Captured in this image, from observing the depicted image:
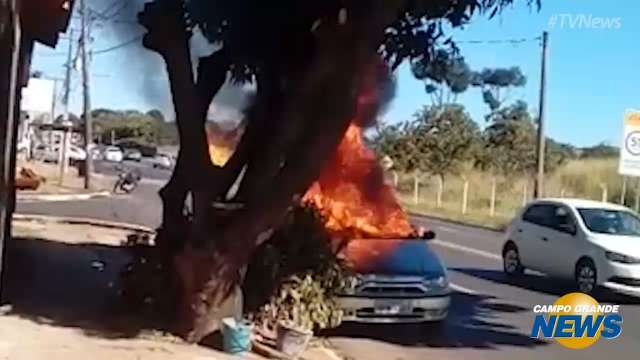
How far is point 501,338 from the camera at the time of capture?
41.1 feet

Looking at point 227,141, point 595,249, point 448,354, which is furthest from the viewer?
point 595,249

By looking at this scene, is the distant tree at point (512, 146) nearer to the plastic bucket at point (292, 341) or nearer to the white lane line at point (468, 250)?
the white lane line at point (468, 250)

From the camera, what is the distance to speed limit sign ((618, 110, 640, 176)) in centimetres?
2694

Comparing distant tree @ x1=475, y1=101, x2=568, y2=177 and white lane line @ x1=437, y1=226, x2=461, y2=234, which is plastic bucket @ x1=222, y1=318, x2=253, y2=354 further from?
distant tree @ x1=475, y1=101, x2=568, y2=177

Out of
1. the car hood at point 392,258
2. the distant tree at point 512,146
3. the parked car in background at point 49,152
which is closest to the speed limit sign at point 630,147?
the car hood at point 392,258

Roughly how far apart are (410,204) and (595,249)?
3139cm

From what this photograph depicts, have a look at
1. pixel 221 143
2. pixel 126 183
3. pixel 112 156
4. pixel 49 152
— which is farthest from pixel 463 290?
pixel 112 156

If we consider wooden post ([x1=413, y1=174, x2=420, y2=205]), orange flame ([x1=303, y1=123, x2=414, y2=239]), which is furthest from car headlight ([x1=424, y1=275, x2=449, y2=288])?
wooden post ([x1=413, y1=174, x2=420, y2=205])

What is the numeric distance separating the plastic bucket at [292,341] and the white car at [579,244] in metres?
7.77

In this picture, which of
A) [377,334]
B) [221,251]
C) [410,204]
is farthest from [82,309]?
[410,204]

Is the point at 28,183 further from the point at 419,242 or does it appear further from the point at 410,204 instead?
the point at 419,242

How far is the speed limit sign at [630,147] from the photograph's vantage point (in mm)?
26938

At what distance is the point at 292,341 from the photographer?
1028 centimetres

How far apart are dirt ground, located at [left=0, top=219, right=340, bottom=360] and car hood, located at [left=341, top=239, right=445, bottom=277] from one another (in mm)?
1398
